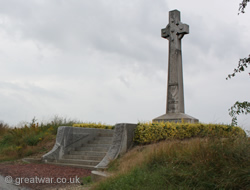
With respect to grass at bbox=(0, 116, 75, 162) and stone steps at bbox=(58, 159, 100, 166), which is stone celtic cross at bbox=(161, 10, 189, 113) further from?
grass at bbox=(0, 116, 75, 162)

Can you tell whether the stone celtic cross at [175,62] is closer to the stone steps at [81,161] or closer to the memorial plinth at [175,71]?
the memorial plinth at [175,71]

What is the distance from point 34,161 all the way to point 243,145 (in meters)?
7.90

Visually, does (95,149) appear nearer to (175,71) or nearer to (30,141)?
(30,141)

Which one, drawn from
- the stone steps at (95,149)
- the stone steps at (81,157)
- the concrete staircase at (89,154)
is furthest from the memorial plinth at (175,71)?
the stone steps at (81,157)

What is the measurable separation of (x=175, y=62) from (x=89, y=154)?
18.1ft

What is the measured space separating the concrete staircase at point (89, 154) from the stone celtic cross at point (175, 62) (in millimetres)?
3116

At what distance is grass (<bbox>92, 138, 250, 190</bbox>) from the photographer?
14.1ft

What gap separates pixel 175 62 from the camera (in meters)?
12.2

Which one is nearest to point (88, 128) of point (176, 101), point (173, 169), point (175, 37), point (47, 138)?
point (47, 138)

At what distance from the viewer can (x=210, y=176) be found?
448cm

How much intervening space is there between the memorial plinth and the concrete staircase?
8.49 ft

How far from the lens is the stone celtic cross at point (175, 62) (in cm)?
1197

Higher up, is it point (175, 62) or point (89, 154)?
point (175, 62)

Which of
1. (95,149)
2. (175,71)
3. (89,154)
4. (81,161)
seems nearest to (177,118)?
(175,71)
